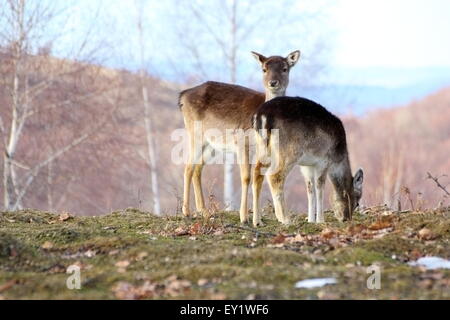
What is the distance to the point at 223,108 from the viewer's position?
13.5m

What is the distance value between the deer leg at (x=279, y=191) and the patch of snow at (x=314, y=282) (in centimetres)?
411

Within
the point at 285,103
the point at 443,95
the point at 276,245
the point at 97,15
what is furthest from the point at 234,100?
the point at 443,95

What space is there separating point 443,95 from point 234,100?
3644 inches

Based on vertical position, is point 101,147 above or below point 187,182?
above

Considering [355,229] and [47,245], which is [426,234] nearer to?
[355,229]

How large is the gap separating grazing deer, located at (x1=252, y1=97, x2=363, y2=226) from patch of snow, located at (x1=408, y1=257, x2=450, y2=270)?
3.38 metres

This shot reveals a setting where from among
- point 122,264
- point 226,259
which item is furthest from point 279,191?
point 122,264

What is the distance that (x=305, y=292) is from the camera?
7633mm

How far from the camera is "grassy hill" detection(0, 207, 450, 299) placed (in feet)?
25.4

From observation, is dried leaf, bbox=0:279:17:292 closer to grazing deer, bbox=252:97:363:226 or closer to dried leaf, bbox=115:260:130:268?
dried leaf, bbox=115:260:130:268

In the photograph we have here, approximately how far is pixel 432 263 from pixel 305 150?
3.57m

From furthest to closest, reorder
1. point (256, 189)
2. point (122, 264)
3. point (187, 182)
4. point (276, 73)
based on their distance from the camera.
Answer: point (187, 182) < point (276, 73) < point (256, 189) < point (122, 264)

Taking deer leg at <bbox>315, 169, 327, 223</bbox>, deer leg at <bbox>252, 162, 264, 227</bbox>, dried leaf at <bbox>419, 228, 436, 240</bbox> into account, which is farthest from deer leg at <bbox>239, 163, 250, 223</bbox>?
dried leaf at <bbox>419, 228, 436, 240</bbox>

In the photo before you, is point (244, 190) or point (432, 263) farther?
point (244, 190)
